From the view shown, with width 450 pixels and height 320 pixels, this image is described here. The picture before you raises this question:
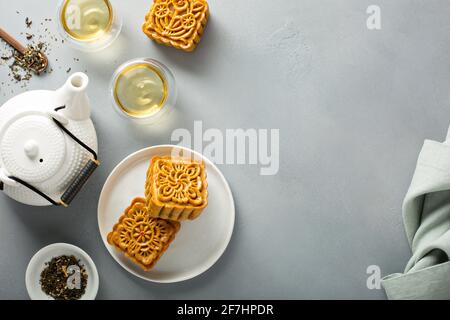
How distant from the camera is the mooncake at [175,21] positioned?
1.30 m

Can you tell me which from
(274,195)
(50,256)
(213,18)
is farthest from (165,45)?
(50,256)

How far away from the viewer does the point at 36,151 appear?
112cm

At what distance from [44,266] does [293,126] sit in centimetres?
74

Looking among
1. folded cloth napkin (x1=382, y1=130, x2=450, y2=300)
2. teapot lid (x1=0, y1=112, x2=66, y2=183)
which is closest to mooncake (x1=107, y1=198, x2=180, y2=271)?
teapot lid (x1=0, y1=112, x2=66, y2=183)

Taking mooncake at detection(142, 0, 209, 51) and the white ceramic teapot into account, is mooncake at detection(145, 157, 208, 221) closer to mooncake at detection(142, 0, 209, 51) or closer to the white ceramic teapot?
the white ceramic teapot

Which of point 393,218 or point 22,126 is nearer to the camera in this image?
point 22,126

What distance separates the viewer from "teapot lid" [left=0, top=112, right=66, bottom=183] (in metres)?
1.13

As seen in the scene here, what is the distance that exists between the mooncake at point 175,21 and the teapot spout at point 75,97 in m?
0.26

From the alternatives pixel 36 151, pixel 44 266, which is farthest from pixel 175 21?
pixel 44 266

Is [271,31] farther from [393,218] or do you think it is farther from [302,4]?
[393,218]

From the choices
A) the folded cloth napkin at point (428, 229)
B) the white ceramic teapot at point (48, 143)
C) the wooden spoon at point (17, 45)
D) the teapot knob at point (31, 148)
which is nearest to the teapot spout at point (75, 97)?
the white ceramic teapot at point (48, 143)

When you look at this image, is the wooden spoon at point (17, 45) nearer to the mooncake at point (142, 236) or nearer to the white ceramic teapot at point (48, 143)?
the white ceramic teapot at point (48, 143)

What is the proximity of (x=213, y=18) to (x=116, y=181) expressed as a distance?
1.66 ft

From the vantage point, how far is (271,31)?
1381 millimetres
